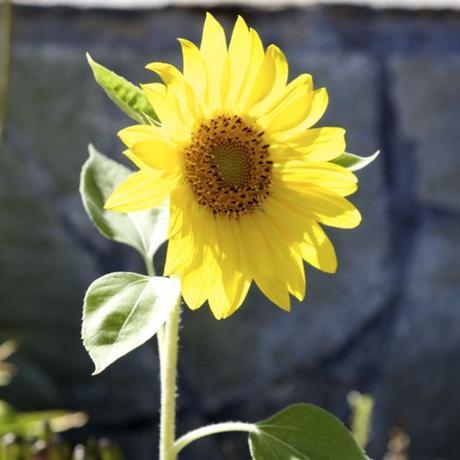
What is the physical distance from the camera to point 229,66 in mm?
990

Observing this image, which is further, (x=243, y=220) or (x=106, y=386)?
(x=106, y=386)

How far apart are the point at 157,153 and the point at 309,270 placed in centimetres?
157

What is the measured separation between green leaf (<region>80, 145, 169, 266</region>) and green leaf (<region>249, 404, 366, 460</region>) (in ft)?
0.73

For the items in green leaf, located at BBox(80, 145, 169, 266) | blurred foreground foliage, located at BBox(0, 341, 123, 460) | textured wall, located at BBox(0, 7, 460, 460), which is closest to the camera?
green leaf, located at BBox(80, 145, 169, 266)

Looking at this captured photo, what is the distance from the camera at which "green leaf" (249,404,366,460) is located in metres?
1.07

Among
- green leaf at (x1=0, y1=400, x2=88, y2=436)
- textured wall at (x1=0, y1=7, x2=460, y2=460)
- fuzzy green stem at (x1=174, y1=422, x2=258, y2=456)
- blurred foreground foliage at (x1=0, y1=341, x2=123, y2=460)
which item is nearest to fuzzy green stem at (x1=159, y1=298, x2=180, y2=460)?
fuzzy green stem at (x1=174, y1=422, x2=258, y2=456)

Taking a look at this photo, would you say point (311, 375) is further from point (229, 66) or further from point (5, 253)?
point (229, 66)

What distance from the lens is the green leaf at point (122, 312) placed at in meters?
0.93

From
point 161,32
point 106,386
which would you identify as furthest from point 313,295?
point 161,32

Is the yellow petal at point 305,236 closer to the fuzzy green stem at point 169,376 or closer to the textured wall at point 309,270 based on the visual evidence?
the fuzzy green stem at point 169,376

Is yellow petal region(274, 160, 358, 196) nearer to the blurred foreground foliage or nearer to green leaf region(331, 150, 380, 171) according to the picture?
green leaf region(331, 150, 380, 171)

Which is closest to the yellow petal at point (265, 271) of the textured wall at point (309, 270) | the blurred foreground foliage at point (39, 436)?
the blurred foreground foliage at point (39, 436)

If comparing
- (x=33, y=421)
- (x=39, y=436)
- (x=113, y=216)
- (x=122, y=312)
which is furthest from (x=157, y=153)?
(x=33, y=421)

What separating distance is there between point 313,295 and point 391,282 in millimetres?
190
